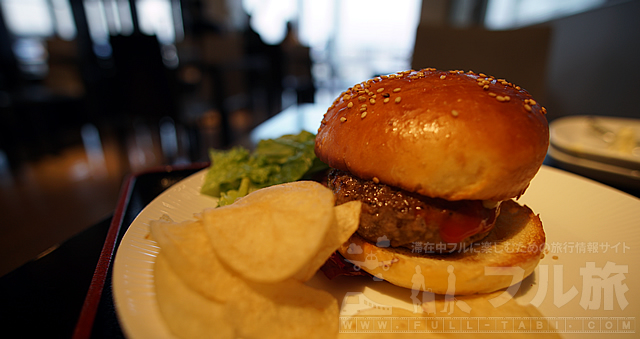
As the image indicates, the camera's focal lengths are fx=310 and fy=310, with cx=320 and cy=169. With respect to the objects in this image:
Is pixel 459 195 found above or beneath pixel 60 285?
above

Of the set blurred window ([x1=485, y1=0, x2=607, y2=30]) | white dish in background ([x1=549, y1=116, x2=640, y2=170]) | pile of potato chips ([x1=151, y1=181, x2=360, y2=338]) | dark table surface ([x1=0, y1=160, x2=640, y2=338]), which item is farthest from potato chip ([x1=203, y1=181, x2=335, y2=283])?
blurred window ([x1=485, y1=0, x2=607, y2=30])

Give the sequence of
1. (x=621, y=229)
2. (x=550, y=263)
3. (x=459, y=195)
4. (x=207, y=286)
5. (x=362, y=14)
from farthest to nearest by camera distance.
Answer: (x=362, y=14) → (x=621, y=229) → (x=550, y=263) → (x=459, y=195) → (x=207, y=286)

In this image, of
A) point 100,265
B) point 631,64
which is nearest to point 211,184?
point 100,265

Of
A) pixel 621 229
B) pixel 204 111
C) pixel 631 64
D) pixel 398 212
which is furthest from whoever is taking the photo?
pixel 204 111

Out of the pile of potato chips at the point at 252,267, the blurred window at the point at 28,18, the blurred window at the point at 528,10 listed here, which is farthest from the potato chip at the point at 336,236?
the blurred window at the point at 28,18

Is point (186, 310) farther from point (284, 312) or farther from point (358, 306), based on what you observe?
point (358, 306)

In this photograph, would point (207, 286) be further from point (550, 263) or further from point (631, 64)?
point (631, 64)

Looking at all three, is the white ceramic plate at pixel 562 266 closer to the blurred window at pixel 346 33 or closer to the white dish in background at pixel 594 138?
the white dish in background at pixel 594 138
